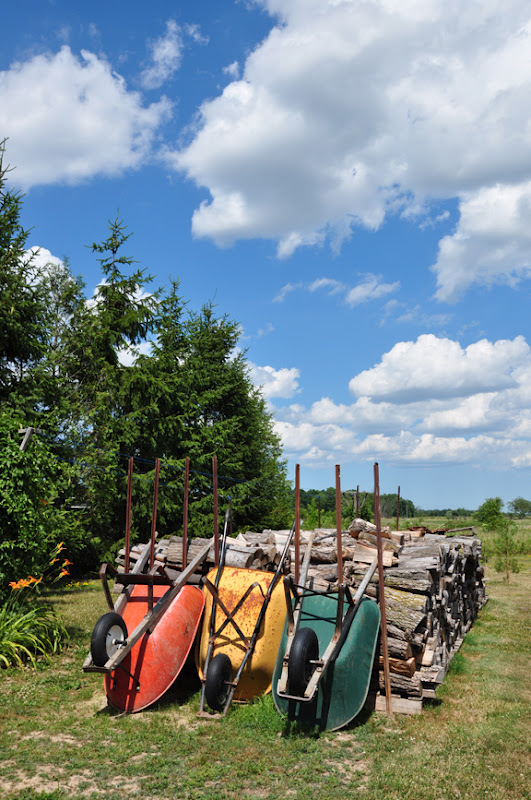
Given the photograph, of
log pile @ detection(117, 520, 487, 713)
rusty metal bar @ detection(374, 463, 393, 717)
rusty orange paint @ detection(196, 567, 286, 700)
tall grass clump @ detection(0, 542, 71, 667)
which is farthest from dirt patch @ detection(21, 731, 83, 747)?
rusty metal bar @ detection(374, 463, 393, 717)

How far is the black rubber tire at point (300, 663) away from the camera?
5.55 m

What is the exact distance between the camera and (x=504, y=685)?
7684mm

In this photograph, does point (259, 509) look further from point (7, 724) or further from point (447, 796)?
point (447, 796)

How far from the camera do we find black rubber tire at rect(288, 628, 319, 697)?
5.55 meters

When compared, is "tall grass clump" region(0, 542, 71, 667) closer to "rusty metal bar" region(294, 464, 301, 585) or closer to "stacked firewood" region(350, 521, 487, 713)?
"rusty metal bar" region(294, 464, 301, 585)

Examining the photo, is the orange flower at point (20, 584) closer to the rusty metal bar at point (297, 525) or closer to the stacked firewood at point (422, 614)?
the rusty metal bar at point (297, 525)

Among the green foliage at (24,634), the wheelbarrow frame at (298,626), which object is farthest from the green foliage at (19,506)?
the wheelbarrow frame at (298,626)

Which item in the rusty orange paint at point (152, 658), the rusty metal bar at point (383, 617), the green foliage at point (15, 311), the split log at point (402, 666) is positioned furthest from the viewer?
the green foliage at point (15, 311)

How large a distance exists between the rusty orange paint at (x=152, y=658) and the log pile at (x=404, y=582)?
1461 mm

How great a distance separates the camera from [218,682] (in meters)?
6.33

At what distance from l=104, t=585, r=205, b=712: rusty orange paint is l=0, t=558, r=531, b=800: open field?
0.69ft

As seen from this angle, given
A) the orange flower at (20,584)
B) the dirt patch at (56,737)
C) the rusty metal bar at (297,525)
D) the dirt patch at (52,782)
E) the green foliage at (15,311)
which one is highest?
the green foliage at (15,311)

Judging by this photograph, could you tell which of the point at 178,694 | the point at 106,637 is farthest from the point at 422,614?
the point at 106,637

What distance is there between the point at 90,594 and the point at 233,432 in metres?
8.34
